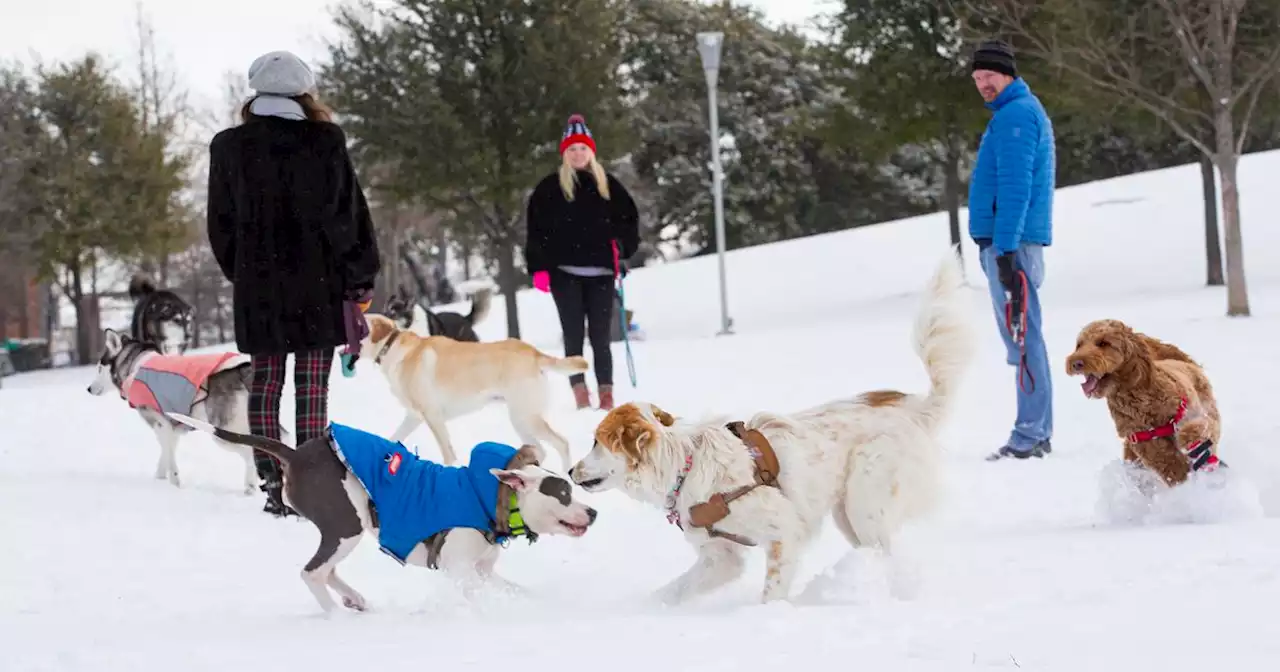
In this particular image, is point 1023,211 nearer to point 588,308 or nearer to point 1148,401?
point 1148,401

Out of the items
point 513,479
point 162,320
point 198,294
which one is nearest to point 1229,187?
point 513,479

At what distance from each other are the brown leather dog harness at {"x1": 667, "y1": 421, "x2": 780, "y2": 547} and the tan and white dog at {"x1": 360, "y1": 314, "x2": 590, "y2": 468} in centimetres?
257

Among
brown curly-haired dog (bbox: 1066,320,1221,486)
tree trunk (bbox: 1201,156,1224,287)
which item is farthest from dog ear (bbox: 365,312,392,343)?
tree trunk (bbox: 1201,156,1224,287)

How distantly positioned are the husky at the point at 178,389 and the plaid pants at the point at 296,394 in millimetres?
1013

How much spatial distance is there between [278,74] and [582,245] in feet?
11.5

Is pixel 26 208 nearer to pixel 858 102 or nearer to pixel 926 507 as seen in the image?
pixel 858 102

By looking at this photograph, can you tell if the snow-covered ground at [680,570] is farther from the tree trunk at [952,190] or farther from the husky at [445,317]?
the tree trunk at [952,190]

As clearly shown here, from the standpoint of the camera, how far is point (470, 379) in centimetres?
626

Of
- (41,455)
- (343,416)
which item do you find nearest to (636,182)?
(343,416)

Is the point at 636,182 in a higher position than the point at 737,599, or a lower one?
higher

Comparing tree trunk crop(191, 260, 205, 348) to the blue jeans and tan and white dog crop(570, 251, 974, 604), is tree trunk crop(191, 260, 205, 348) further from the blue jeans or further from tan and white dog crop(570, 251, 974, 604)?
tan and white dog crop(570, 251, 974, 604)

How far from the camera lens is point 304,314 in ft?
14.7

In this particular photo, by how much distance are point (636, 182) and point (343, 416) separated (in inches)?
803

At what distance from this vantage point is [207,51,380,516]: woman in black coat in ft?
14.5
